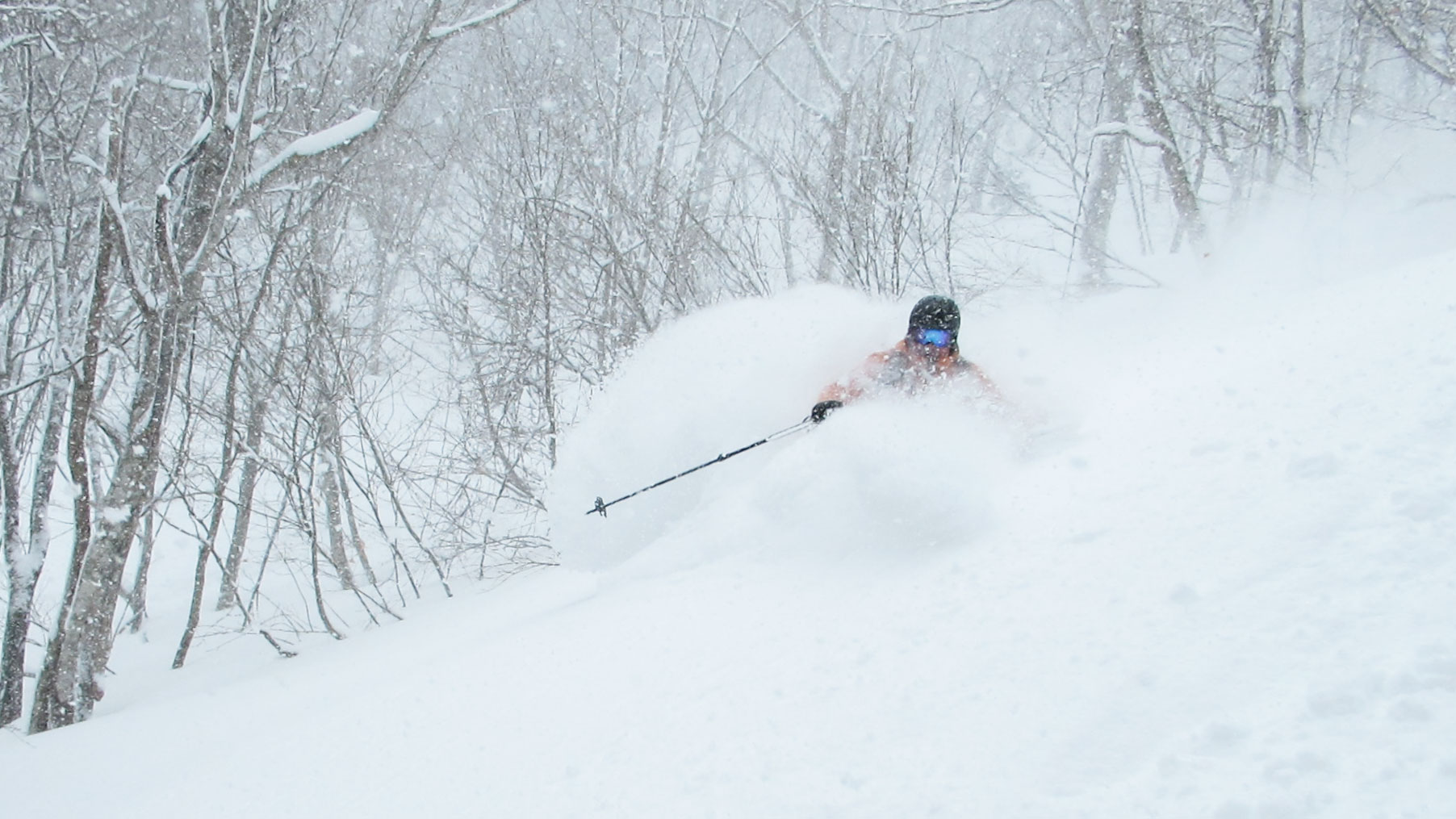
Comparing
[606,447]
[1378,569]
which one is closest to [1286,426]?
[1378,569]

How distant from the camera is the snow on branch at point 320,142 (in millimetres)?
5277

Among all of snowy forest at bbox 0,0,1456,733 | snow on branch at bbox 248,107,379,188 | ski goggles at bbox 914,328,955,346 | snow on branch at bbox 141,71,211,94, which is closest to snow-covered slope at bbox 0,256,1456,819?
ski goggles at bbox 914,328,955,346

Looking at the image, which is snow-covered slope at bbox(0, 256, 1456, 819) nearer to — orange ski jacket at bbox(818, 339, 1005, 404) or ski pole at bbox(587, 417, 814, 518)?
ski pole at bbox(587, 417, 814, 518)

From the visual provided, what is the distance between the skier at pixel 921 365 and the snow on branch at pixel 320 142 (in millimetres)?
3585

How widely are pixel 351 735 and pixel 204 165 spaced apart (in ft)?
13.0

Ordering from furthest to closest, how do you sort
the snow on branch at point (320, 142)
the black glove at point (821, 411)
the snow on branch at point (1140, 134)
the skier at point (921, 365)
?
1. the snow on branch at point (1140, 134)
2. the skier at point (921, 365)
3. the snow on branch at point (320, 142)
4. the black glove at point (821, 411)

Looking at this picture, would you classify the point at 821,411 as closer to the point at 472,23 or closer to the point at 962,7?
the point at 472,23

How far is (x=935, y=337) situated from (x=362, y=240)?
517 inches

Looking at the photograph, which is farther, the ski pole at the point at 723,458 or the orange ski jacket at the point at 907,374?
the orange ski jacket at the point at 907,374

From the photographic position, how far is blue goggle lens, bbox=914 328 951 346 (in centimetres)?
552

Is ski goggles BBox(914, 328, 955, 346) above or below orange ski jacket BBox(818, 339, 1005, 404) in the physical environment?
above

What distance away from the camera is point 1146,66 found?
9.87m

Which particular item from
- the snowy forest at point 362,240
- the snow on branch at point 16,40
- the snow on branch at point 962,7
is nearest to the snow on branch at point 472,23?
the snowy forest at point 362,240

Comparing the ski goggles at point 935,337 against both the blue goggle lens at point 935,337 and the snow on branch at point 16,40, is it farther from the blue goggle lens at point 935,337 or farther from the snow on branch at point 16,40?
the snow on branch at point 16,40
